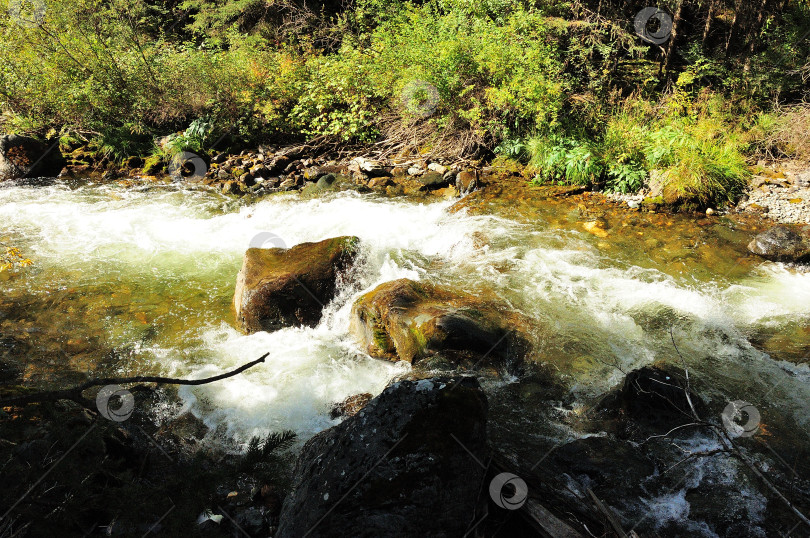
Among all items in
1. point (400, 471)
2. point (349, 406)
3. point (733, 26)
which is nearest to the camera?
point (400, 471)

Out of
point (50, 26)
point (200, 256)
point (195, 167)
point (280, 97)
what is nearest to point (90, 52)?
point (50, 26)

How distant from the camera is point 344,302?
20.1 feet

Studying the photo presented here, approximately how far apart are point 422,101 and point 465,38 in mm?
1627

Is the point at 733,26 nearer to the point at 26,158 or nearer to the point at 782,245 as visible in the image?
the point at 782,245

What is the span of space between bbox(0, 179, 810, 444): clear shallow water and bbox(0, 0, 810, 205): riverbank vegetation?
8.21 feet

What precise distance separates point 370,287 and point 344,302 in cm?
48

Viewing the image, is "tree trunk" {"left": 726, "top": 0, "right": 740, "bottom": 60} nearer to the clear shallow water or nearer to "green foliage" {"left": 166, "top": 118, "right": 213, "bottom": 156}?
the clear shallow water

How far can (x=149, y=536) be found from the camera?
6.01 ft

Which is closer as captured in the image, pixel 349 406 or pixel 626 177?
pixel 349 406

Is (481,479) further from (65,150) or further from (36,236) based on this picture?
(65,150)

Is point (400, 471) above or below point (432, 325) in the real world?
above

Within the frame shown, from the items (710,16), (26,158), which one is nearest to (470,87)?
(710,16)

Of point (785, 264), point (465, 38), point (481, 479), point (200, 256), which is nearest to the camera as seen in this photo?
point (481, 479)

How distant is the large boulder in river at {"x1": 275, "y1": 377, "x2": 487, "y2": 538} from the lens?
217cm
